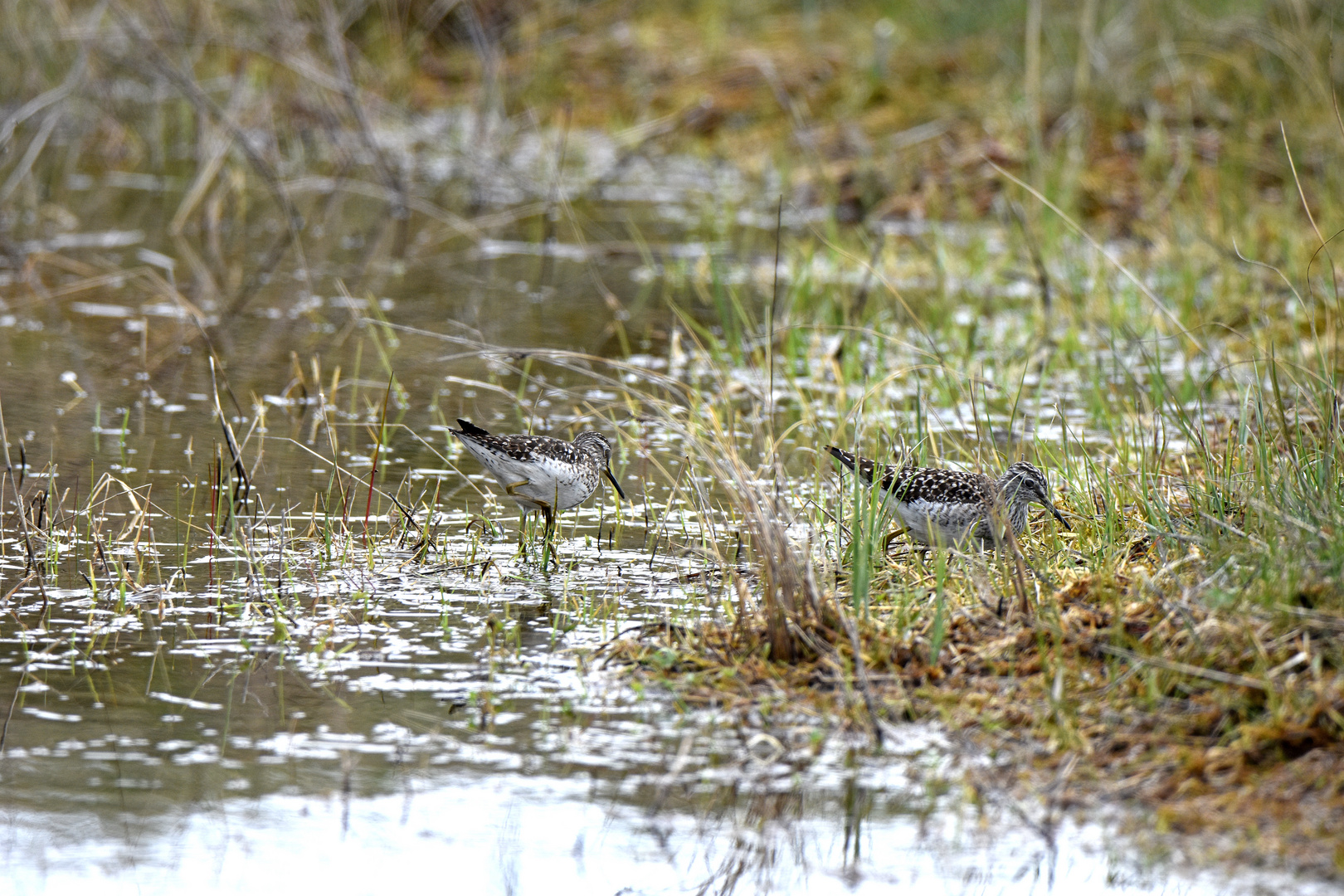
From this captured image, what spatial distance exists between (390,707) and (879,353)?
176 inches

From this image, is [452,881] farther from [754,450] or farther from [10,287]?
[10,287]

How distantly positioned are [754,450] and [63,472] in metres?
3.36

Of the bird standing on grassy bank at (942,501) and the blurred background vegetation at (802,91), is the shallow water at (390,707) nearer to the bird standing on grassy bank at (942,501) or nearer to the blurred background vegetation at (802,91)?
the bird standing on grassy bank at (942,501)

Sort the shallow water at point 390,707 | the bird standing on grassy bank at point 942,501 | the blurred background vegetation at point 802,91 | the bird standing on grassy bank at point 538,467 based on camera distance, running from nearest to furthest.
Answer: the shallow water at point 390,707
the bird standing on grassy bank at point 942,501
the bird standing on grassy bank at point 538,467
the blurred background vegetation at point 802,91

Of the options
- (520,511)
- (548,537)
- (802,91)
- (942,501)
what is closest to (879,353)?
(520,511)

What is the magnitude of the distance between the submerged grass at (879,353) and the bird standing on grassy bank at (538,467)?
0.26m

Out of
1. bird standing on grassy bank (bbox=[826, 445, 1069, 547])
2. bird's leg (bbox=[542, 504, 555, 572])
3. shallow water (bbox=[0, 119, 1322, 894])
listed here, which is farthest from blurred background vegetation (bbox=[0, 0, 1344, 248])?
bird standing on grassy bank (bbox=[826, 445, 1069, 547])

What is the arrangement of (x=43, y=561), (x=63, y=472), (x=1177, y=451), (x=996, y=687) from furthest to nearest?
(x=1177, y=451), (x=63, y=472), (x=43, y=561), (x=996, y=687)

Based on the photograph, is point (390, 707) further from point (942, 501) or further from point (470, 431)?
point (942, 501)

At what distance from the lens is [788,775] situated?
4602mm

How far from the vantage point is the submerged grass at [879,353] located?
5.07 metres

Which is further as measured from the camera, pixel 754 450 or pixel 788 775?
pixel 754 450

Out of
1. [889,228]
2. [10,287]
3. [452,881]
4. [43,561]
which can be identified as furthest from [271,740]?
[889,228]

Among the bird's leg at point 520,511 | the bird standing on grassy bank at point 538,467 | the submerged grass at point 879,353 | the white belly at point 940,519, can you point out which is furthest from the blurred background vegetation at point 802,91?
the white belly at point 940,519
